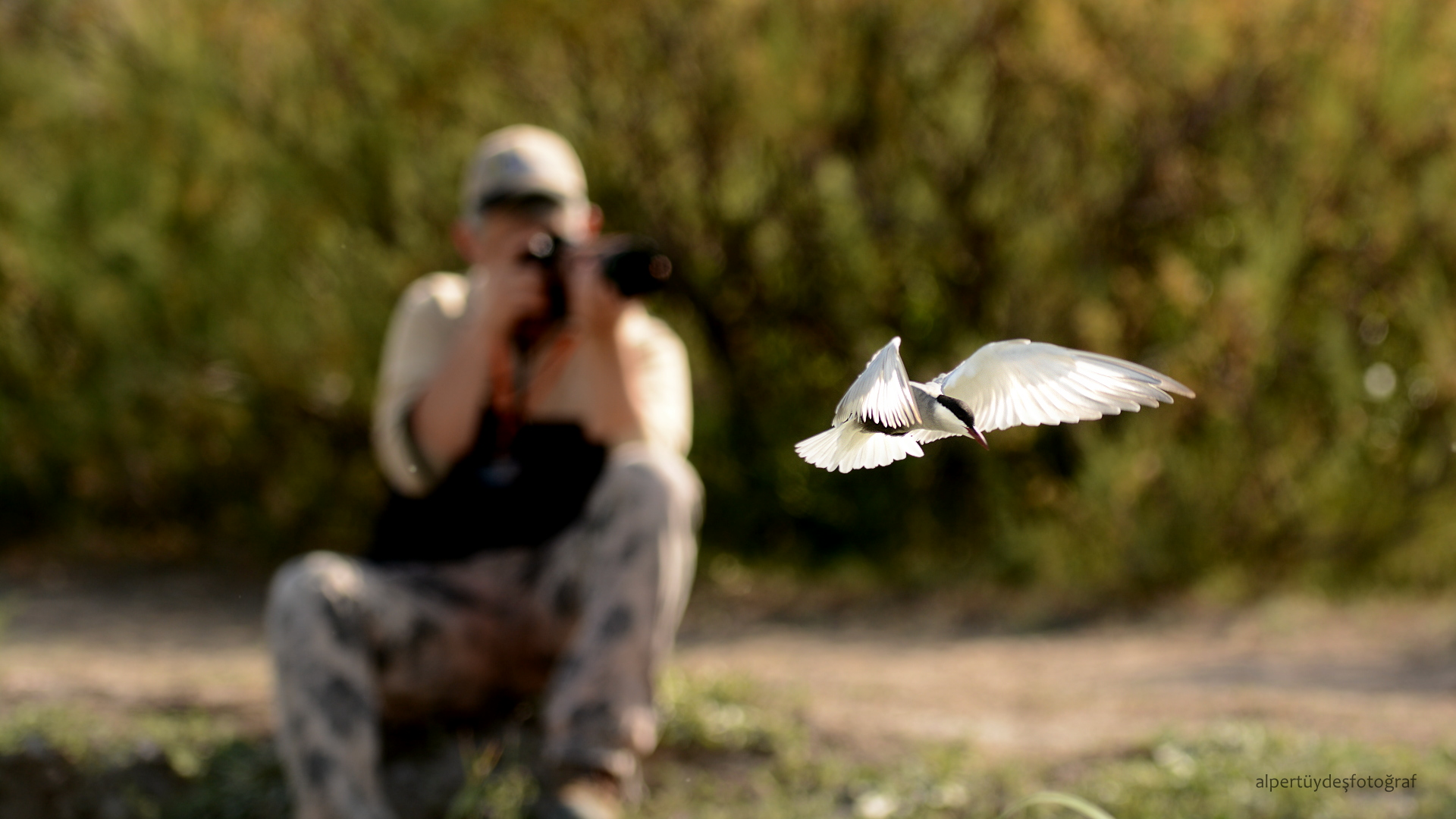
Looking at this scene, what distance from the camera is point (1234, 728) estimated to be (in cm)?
289

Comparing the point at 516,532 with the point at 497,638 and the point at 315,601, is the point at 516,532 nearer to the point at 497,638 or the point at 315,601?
the point at 497,638

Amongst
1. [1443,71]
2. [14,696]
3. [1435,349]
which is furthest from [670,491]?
[1443,71]

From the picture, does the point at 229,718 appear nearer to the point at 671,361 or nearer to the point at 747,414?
the point at 671,361

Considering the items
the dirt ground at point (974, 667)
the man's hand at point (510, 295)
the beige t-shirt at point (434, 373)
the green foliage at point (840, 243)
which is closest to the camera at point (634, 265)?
the man's hand at point (510, 295)

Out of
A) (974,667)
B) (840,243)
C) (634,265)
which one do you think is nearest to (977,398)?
(634,265)

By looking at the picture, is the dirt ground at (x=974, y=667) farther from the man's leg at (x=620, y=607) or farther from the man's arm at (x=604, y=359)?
the man's arm at (x=604, y=359)

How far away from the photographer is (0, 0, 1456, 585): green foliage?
486 cm

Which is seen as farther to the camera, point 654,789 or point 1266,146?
point 1266,146

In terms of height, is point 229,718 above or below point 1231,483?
below

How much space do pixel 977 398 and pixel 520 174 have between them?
2171mm

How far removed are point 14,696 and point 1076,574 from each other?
3247 mm

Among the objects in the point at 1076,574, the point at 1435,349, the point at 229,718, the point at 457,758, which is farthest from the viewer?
the point at 1076,574

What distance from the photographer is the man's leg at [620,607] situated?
2.54 meters

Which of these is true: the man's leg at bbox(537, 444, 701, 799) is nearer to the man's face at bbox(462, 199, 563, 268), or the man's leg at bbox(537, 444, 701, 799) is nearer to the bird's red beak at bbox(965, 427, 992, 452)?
the man's face at bbox(462, 199, 563, 268)
